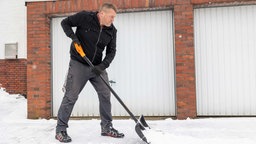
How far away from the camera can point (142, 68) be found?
586 centimetres

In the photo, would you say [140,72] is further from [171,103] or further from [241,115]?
[241,115]

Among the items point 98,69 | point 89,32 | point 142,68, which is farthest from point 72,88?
point 142,68

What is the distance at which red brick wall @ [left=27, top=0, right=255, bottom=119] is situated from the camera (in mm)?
5488

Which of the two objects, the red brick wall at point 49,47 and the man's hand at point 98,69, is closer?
the man's hand at point 98,69

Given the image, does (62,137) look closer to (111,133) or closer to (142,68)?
(111,133)

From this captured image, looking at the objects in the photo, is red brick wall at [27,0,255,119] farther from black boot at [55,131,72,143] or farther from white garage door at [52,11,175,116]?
black boot at [55,131,72,143]

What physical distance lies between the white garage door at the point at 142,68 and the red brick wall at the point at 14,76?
2520 millimetres

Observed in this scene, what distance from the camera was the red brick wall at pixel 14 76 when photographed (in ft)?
25.4

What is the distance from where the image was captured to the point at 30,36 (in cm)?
A: 604

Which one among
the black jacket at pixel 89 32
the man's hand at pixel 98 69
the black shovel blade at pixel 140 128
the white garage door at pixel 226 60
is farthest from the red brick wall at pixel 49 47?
the man's hand at pixel 98 69

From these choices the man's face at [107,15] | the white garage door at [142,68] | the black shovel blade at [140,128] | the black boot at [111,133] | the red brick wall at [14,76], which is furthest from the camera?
the red brick wall at [14,76]

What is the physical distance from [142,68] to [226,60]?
1.70 metres

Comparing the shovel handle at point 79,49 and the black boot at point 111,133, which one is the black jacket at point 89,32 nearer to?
the shovel handle at point 79,49

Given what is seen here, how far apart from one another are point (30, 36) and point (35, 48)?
0.29 metres
